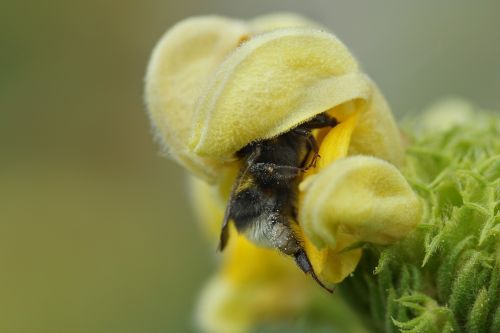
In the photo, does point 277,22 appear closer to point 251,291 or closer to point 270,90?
point 270,90

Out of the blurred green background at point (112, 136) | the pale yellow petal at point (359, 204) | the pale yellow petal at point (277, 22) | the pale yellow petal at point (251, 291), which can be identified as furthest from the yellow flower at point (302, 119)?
the blurred green background at point (112, 136)

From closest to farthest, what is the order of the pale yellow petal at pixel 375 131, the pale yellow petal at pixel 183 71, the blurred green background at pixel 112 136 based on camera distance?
1. the pale yellow petal at pixel 375 131
2. the pale yellow petal at pixel 183 71
3. the blurred green background at pixel 112 136

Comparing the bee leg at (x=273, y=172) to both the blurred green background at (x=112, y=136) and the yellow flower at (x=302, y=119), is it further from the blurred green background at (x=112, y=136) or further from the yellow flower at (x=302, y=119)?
the blurred green background at (x=112, y=136)

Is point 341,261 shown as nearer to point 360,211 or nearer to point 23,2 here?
point 360,211

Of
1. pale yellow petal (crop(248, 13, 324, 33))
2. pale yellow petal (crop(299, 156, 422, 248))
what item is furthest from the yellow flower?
pale yellow petal (crop(248, 13, 324, 33))

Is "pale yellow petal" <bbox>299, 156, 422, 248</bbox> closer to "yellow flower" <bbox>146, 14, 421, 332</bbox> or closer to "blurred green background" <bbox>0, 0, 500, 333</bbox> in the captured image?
"yellow flower" <bbox>146, 14, 421, 332</bbox>

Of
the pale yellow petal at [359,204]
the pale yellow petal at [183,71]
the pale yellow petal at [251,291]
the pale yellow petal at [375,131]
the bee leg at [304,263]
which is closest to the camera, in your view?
the pale yellow petal at [359,204]
